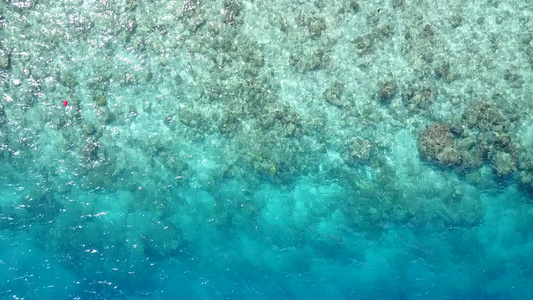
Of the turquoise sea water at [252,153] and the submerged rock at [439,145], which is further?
the turquoise sea water at [252,153]

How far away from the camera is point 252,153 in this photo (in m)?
12.9

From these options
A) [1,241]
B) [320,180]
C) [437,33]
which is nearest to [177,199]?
[320,180]

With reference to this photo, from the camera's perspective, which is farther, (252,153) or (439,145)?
(252,153)

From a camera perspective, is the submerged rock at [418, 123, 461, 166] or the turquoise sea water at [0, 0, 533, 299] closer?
the submerged rock at [418, 123, 461, 166]

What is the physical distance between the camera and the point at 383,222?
42.2 ft

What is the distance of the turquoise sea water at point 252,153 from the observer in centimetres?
1277

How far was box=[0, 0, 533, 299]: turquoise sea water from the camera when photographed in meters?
12.8

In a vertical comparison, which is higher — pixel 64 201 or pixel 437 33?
pixel 437 33

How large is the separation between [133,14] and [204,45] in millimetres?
2399

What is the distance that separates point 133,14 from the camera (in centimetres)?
1316

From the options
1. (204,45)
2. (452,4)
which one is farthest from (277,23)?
(452,4)

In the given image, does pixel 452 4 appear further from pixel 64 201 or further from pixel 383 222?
pixel 64 201

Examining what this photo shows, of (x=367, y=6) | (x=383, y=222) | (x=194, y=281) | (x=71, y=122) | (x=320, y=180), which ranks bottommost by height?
(x=194, y=281)

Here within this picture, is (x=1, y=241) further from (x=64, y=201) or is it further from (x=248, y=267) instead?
(x=248, y=267)
